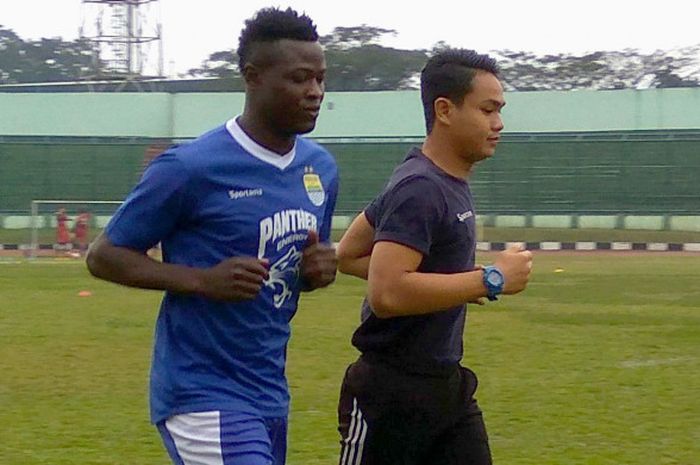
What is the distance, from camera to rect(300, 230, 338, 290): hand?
4445 millimetres

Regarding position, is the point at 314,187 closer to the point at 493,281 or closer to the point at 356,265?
the point at 493,281

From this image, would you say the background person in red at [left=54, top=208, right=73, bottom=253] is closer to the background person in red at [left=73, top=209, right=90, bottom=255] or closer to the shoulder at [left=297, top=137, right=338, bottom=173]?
the background person in red at [left=73, top=209, right=90, bottom=255]

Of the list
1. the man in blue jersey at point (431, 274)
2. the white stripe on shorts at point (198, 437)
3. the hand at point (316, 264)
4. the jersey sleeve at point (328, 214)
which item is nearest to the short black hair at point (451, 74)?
the man in blue jersey at point (431, 274)

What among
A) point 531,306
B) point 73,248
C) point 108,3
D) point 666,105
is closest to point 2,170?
point 73,248

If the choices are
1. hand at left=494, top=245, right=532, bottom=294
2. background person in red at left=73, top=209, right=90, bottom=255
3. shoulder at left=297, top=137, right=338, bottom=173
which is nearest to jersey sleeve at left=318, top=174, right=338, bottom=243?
shoulder at left=297, top=137, right=338, bottom=173

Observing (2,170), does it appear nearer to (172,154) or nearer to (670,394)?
(670,394)

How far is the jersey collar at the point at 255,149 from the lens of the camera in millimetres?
4344

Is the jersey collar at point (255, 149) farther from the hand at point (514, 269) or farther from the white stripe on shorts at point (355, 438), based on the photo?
the white stripe on shorts at point (355, 438)

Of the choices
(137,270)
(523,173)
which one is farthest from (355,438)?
(523,173)

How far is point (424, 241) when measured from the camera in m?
4.65

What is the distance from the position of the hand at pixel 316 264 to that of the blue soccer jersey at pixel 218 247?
75mm

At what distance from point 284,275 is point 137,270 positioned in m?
0.44

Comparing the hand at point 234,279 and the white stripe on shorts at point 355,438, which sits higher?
the hand at point 234,279

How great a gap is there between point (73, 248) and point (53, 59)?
2022 inches
